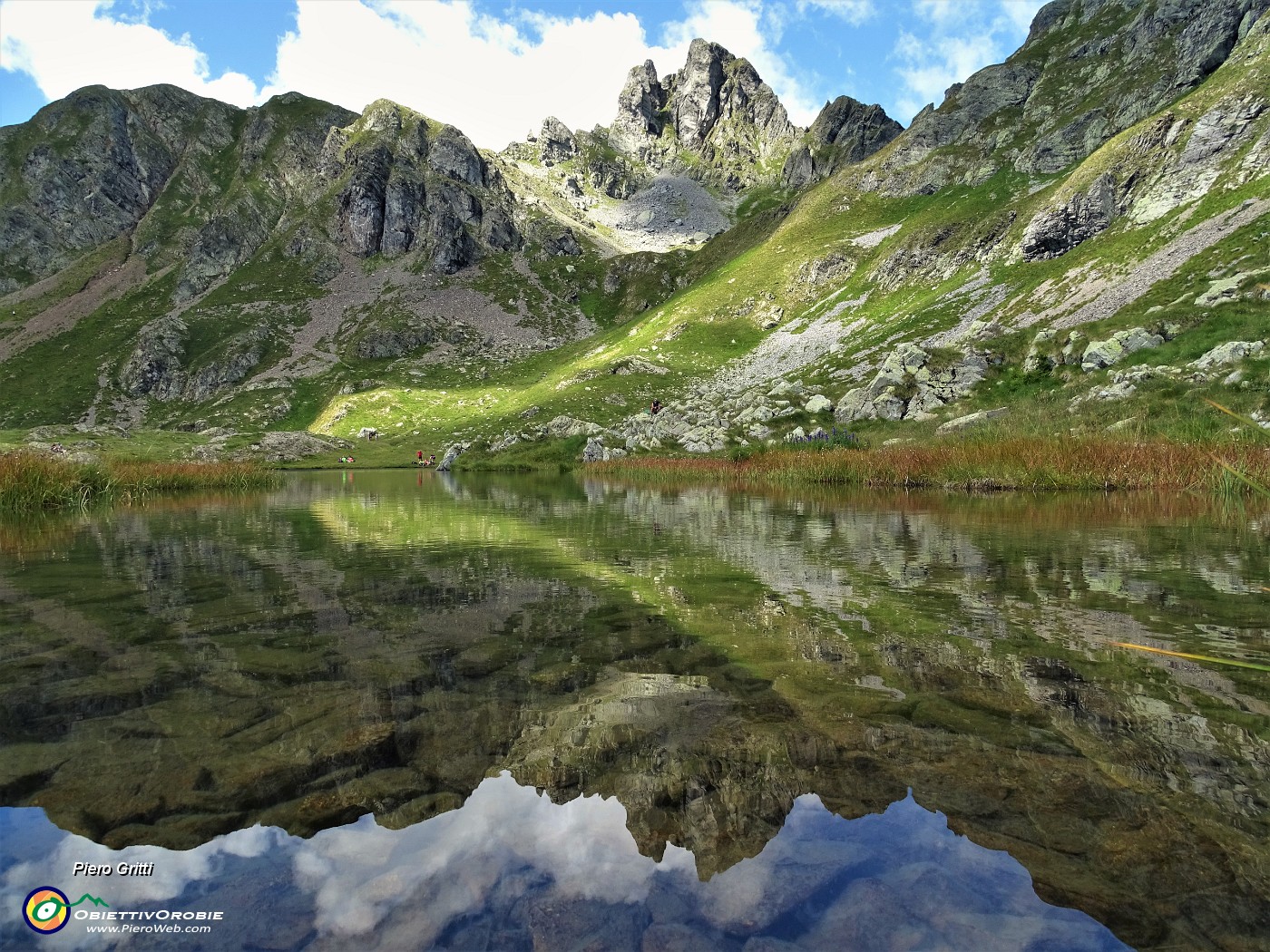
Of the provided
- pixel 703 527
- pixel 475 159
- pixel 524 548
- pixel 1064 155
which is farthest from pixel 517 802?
pixel 475 159

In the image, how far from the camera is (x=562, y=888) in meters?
2.74

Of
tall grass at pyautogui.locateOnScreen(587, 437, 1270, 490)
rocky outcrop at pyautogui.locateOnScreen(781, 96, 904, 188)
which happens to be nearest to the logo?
tall grass at pyautogui.locateOnScreen(587, 437, 1270, 490)

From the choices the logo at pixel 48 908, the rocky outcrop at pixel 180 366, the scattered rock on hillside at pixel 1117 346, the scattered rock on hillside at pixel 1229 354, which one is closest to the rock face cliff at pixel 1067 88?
the scattered rock on hillside at pixel 1117 346

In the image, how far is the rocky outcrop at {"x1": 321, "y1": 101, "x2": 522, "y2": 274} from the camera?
160 metres

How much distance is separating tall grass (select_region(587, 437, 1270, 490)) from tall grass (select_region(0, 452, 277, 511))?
2630cm

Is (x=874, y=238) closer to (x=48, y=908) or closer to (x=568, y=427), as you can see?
(x=568, y=427)

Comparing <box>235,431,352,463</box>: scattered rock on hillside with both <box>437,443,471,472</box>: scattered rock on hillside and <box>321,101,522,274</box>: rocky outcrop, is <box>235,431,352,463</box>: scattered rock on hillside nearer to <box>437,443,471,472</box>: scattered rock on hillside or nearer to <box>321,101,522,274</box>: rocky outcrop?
<box>437,443,471,472</box>: scattered rock on hillside

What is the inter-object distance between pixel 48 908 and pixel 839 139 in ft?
627

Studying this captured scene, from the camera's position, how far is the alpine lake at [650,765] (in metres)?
2.52

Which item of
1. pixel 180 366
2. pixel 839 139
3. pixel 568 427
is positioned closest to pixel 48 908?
pixel 568 427

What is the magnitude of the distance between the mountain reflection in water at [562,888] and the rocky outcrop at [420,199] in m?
166

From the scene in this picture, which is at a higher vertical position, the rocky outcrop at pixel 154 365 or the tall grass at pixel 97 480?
the rocky outcrop at pixel 154 365

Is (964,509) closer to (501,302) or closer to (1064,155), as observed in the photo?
(1064,155)

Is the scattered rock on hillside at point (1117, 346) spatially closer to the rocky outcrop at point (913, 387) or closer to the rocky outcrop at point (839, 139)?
the rocky outcrop at point (913, 387)
